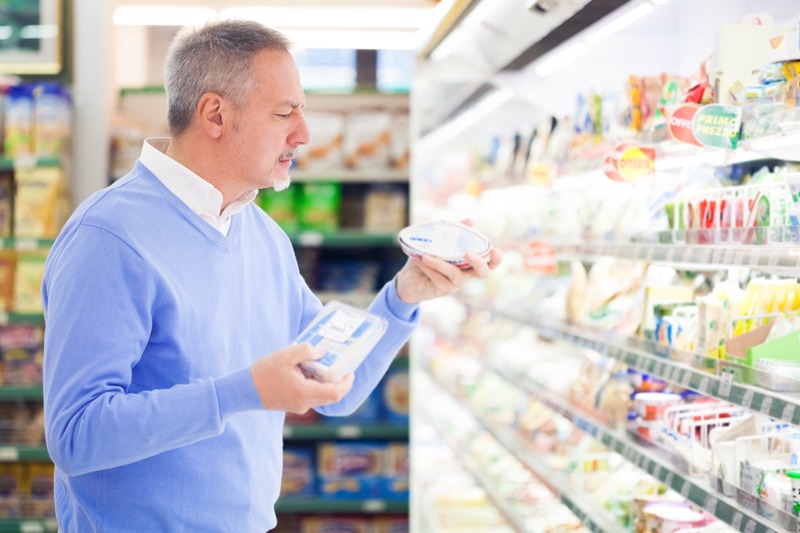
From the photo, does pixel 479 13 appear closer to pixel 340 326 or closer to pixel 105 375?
pixel 340 326

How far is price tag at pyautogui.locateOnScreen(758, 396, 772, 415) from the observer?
5.69ft

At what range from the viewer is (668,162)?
8.77 ft

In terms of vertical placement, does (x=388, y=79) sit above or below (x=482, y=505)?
above

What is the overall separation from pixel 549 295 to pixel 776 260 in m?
2.16

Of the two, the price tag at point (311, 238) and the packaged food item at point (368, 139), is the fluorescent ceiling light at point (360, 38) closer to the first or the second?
the packaged food item at point (368, 139)

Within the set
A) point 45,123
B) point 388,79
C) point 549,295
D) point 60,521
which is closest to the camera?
point 60,521

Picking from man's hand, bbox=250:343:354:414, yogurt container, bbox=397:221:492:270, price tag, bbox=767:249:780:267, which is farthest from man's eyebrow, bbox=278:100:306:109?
price tag, bbox=767:249:780:267

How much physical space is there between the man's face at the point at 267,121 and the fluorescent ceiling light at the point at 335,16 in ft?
9.74

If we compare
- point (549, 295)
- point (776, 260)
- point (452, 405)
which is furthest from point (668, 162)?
point (452, 405)

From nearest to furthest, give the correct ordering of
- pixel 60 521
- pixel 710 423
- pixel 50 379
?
pixel 50 379
pixel 60 521
pixel 710 423

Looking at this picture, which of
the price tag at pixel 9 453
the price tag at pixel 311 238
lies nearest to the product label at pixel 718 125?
the price tag at pixel 311 238

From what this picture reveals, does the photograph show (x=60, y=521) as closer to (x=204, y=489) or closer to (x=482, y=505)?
(x=204, y=489)

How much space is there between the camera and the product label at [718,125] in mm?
2033

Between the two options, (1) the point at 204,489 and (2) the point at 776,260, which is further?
(1) the point at 204,489
